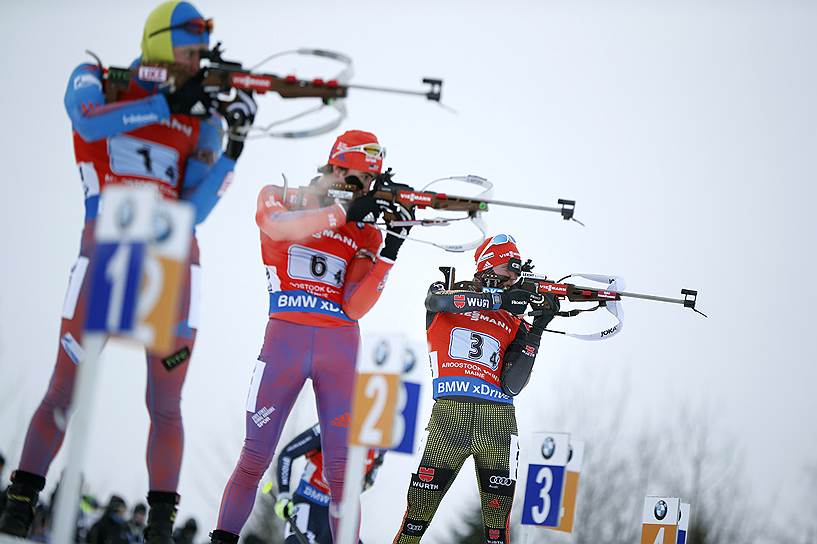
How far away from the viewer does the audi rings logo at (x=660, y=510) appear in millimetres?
9812

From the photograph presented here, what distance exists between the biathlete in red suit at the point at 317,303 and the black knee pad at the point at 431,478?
147cm

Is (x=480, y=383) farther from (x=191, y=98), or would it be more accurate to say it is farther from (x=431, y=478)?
(x=191, y=98)

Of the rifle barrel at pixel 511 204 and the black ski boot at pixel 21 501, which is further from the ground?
the rifle barrel at pixel 511 204

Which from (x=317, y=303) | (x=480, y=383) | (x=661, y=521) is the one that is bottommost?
(x=661, y=521)

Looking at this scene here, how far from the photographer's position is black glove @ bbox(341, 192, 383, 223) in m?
7.51

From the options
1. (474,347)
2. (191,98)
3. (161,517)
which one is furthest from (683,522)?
(191,98)

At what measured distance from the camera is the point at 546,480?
9.11m

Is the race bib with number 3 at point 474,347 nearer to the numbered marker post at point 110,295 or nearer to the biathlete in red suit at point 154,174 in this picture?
the biathlete in red suit at point 154,174

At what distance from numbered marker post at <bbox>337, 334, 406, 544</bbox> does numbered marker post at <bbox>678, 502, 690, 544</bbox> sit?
5102 millimetres

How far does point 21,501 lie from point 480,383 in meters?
3.95

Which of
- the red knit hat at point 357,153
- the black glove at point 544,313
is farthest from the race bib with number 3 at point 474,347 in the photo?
the red knit hat at point 357,153

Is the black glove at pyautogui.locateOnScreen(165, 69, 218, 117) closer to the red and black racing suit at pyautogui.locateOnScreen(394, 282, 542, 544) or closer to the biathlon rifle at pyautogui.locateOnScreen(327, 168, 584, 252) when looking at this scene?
the biathlon rifle at pyautogui.locateOnScreen(327, 168, 584, 252)

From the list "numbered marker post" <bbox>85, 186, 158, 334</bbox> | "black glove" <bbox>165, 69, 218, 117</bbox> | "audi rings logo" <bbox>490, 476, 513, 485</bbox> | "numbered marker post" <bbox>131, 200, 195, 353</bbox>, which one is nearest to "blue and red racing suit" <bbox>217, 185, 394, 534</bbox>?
"black glove" <bbox>165, 69, 218, 117</bbox>

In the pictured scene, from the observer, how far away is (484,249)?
32.8ft
